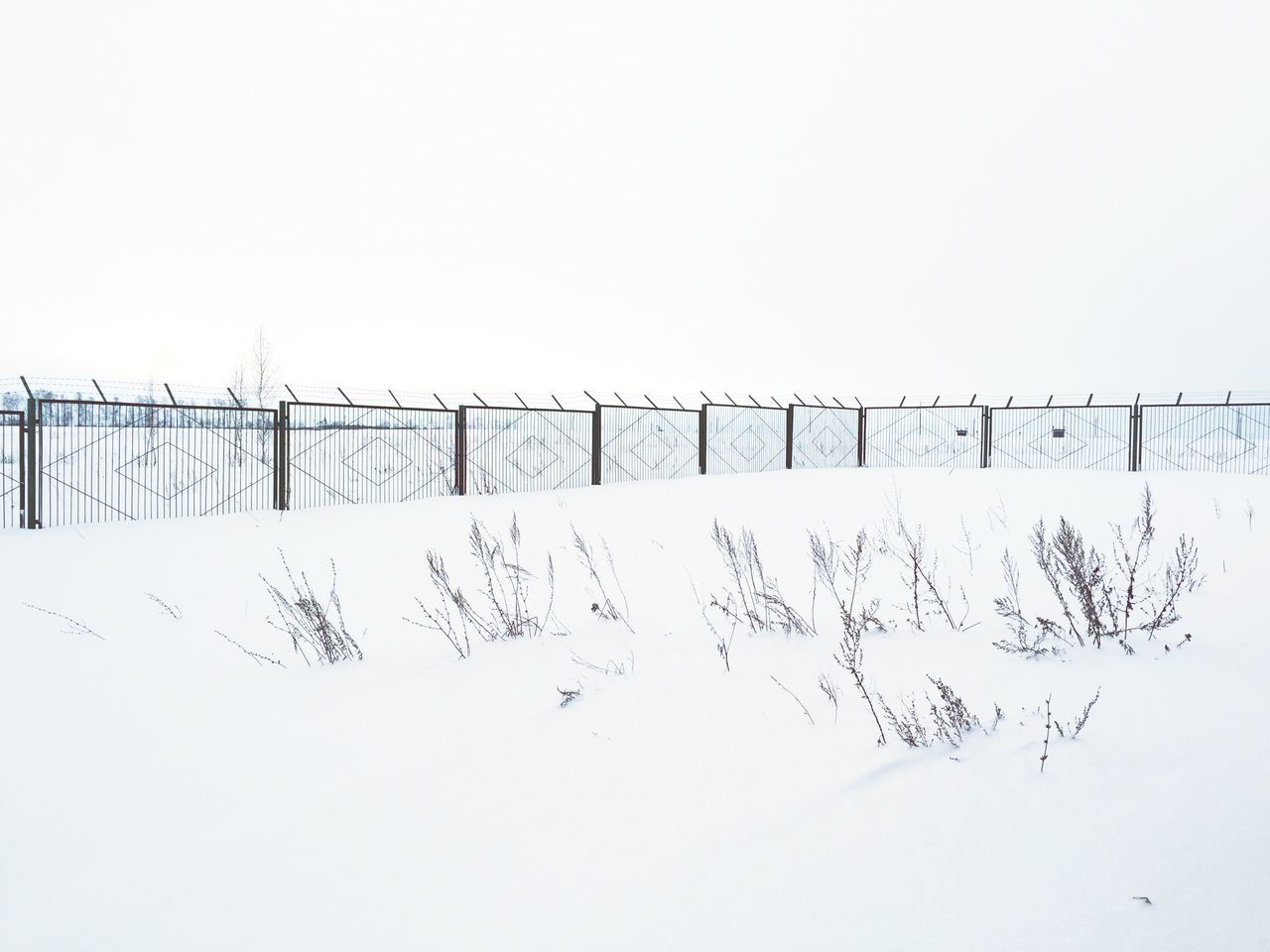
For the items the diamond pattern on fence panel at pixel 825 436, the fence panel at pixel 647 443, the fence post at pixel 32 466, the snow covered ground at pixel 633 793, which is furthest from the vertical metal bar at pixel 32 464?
the diamond pattern on fence panel at pixel 825 436

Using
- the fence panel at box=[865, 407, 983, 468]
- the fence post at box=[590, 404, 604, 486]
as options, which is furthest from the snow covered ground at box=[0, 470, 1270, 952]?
the fence panel at box=[865, 407, 983, 468]

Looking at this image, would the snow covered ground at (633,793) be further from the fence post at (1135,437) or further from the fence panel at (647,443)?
the fence post at (1135,437)

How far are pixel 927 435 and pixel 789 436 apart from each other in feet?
29.3

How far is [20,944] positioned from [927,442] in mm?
27049

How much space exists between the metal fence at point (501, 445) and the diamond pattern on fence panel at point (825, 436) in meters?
0.04

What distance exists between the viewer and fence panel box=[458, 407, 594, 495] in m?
15.0

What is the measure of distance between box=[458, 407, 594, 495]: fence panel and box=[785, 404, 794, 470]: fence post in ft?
16.5

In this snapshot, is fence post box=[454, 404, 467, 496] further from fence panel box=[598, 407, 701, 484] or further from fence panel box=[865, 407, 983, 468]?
fence panel box=[865, 407, 983, 468]

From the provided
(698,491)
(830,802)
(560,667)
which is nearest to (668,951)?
(830,802)

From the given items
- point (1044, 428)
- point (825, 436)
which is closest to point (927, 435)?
point (1044, 428)

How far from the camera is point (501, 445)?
18.1 m

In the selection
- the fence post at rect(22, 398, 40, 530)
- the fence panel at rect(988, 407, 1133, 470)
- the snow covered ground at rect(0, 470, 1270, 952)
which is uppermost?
the fence panel at rect(988, 407, 1133, 470)

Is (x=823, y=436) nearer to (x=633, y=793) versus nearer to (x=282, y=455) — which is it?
(x=282, y=455)

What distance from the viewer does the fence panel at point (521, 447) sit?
49.1 ft
